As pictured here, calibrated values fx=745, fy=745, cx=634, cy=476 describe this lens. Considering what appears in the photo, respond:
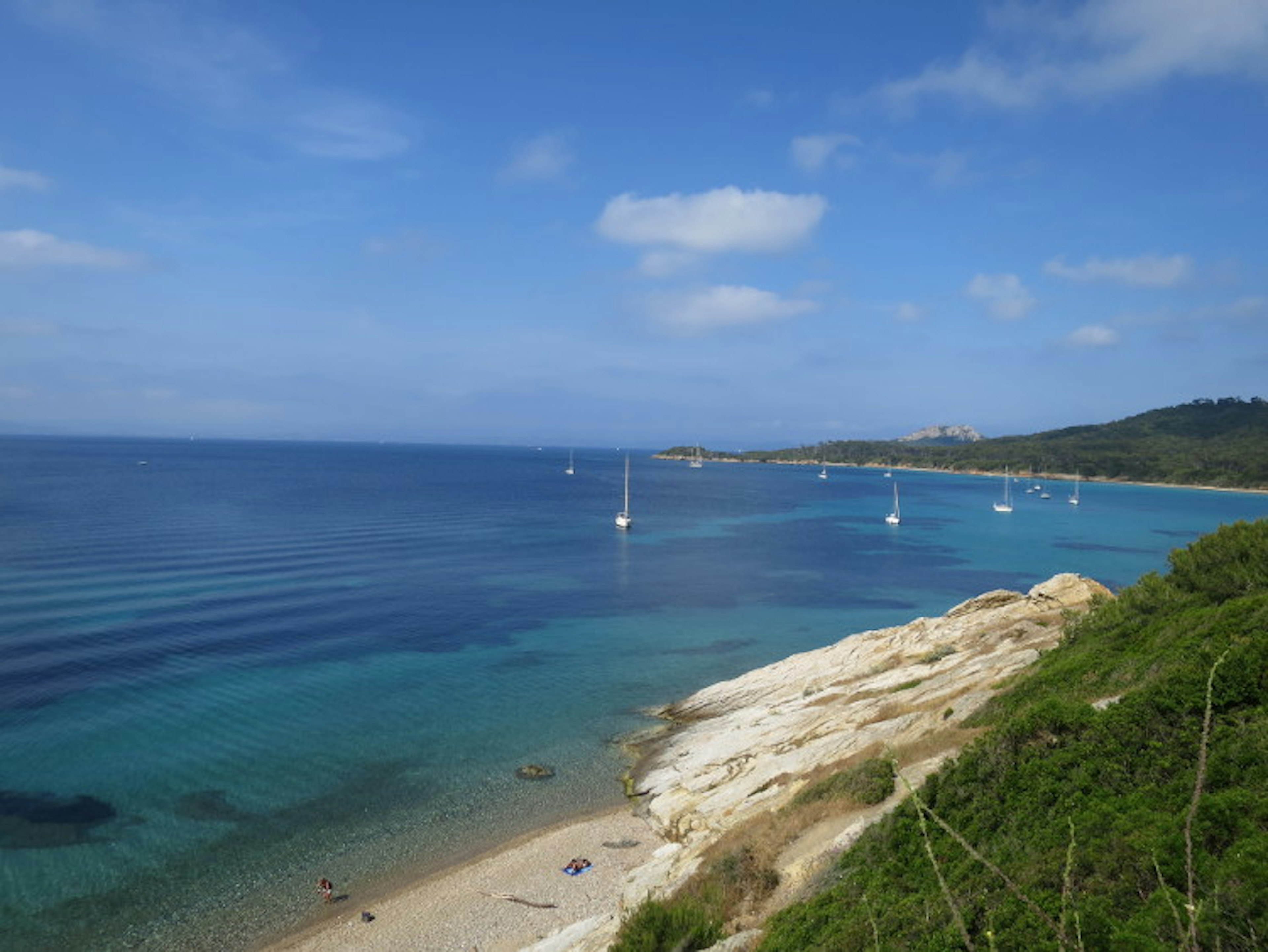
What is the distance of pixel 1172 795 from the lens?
38.2ft

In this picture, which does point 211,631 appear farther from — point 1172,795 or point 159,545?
point 1172,795

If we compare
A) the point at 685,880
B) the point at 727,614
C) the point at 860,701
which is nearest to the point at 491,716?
the point at 860,701

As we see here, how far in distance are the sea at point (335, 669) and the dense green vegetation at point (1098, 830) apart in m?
17.5

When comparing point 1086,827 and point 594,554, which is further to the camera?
point 594,554

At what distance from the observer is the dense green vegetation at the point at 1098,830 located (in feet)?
28.7

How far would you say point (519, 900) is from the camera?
22.6m

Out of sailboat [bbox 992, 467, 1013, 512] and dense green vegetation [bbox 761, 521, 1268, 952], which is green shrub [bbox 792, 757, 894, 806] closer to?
dense green vegetation [bbox 761, 521, 1268, 952]

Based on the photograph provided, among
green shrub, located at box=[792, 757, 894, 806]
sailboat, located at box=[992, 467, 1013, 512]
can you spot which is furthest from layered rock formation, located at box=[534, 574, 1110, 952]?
sailboat, located at box=[992, 467, 1013, 512]

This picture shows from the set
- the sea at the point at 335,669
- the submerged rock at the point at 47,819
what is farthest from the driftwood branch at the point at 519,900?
the submerged rock at the point at 47,819

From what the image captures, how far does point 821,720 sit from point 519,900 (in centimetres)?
1310

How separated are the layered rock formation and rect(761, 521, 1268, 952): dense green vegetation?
144 inches

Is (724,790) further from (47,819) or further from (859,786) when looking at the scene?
(47,819)

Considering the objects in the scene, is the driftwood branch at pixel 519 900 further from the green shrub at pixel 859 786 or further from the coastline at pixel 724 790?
the green shrub at pixel 859 786

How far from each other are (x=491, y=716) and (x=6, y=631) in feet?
102
